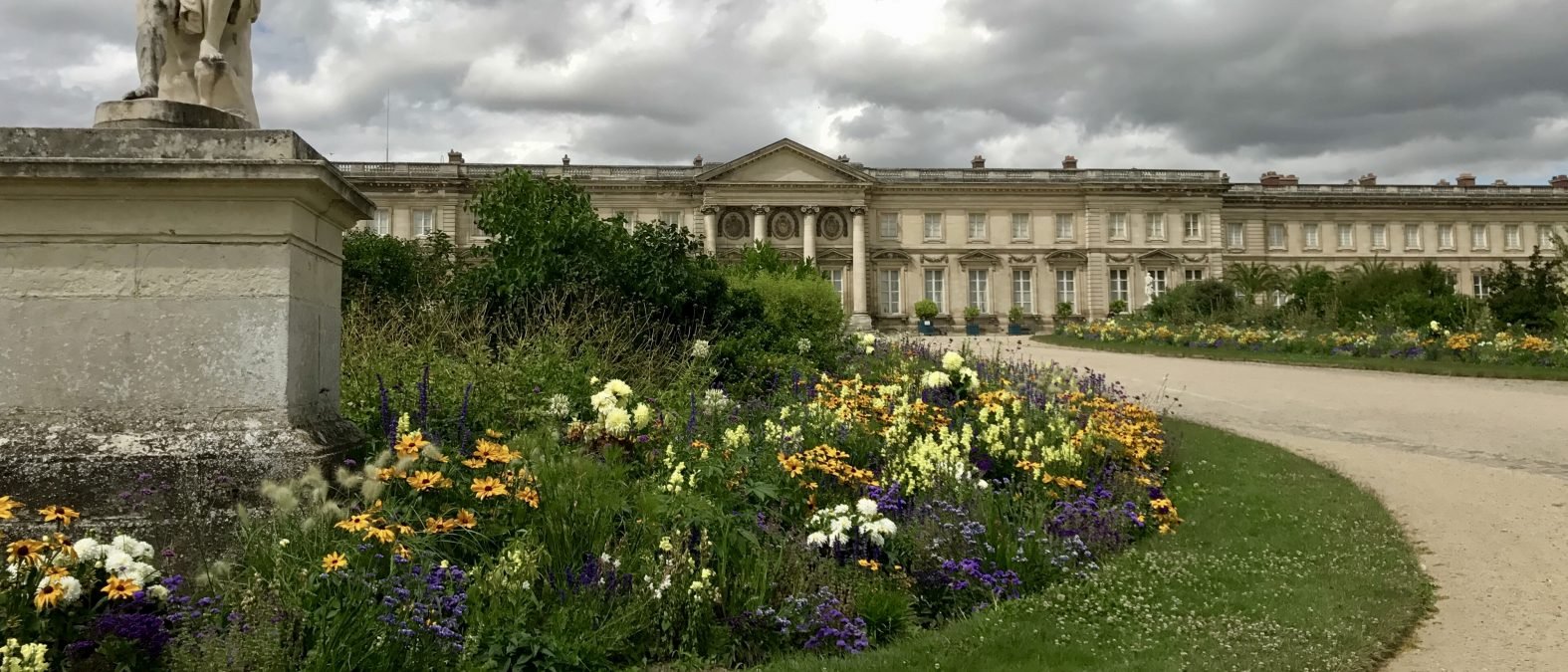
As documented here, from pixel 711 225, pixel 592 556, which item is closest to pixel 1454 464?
pixel 592 556

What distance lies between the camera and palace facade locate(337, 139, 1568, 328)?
1745 inches

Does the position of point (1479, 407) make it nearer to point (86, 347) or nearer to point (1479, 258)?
point (86, 347)

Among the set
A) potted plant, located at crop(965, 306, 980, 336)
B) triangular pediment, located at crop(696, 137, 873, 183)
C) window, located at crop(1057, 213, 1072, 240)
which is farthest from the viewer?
window, located at crop(1057, 213, 1072, 240)

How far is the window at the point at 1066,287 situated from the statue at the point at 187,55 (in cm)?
4597

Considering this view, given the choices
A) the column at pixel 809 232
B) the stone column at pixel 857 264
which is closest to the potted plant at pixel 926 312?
the stone column at pixel 857 264

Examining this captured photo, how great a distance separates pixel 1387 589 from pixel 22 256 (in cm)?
628

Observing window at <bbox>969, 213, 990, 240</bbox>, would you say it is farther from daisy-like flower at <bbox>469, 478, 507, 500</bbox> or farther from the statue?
daisy-like flower at <bbox>469, 478, 507, 500</bbox>

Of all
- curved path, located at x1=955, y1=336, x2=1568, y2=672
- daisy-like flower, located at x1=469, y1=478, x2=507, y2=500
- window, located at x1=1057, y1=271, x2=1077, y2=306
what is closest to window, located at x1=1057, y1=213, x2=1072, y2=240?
window, located at x1=1057, y1=271, x2=1077, y2=306

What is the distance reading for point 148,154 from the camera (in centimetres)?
373

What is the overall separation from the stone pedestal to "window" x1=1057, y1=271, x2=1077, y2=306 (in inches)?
1824

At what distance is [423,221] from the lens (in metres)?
43.8

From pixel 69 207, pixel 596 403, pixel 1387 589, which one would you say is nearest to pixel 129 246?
pixel 69 207

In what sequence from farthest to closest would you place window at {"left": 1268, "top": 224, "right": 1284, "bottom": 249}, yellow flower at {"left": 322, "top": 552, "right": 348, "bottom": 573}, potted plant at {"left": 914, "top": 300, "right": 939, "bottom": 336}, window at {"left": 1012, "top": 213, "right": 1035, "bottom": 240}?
window at {"left": 1268, "top": 224, "right": 1284, "bottom": 249}, window at {"left": 1012, "top": 213, "right": 1035, "bottom": 240}, potted plant at {"left": 914, "top": 300, "right": 939, "bottom": 336}, yellow flower at {"left": 322, "top": 552, "right": 348, "bottom": 573}

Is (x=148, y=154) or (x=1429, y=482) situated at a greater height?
(x=148, y=154)
